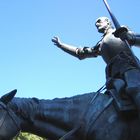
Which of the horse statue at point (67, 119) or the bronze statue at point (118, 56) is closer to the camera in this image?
the horse statue at point (67, 119)

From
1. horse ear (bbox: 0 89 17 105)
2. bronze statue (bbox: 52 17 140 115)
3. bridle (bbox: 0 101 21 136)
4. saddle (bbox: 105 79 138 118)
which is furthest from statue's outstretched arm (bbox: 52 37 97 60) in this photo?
bridle (bbox: 0 101 21 136)

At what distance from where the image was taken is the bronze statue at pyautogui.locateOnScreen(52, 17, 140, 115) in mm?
6961

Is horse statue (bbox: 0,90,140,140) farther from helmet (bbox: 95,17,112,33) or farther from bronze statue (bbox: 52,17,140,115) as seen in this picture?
helmet (bbox: 95,17,112,33)

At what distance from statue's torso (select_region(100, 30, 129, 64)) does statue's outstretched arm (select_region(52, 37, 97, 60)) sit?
699 mm

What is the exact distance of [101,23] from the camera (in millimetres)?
8844

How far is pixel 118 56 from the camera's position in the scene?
25.7 feet

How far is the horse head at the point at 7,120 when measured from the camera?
20.9ft

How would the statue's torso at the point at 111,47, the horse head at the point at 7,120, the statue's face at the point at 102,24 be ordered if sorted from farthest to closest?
1. the statue's face at the point at 102,24
2. the statue's torso at the point at 111,47
3. the horse head at the point at 7,120

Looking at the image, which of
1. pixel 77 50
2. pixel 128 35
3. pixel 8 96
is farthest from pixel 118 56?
pixel 8 96

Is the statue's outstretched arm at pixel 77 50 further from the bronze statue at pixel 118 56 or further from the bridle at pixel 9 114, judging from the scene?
the bridle at pixel 9 114

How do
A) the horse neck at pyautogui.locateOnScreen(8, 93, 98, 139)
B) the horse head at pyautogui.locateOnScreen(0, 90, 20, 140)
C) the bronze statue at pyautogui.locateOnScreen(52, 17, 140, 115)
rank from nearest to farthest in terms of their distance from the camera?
1. the horse head at pyautogui.locateOnScreen(0, 90, 20, 140)
2. the horse neck at pyautogui.locateOnScreen(8, 93, 98, 139)
3. the bronze statue at pyautogui.locateOnScreen(52, 17, 140, 115)

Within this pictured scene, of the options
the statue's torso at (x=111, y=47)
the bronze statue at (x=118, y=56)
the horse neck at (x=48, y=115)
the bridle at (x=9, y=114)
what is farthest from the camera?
the statue's torso at (x=111, y=47)

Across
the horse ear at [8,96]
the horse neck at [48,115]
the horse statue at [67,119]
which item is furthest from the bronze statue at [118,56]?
the horse ear at [8,96]

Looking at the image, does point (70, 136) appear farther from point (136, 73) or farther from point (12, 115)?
point (136, 73)
